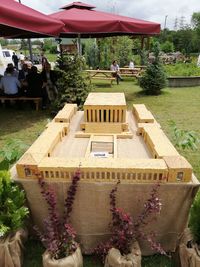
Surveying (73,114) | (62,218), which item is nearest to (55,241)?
(62,218)

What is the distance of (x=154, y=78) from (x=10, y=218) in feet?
29.9

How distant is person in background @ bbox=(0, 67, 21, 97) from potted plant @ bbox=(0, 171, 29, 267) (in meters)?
5.93

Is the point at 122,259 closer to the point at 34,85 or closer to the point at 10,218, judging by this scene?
the point at 10,218

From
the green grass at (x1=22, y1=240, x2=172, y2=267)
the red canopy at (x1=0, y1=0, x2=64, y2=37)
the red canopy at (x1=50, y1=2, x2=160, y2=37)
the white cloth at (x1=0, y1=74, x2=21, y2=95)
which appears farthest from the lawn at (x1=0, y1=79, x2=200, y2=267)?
the red canopy at (x1=50, y1=2, x2=160, y2=37)

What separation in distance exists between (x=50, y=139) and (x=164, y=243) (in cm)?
153

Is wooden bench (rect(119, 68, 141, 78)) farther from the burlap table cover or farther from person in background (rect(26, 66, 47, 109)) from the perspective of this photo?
the burlap table cover

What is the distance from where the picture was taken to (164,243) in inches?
100

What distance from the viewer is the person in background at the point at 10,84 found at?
299 inches

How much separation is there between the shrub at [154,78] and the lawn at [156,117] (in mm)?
340

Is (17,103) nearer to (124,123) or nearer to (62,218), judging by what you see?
(124,123)

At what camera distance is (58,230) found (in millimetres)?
2154

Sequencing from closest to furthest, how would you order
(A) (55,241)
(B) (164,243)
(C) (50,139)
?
(A) (55,241) < (B) (164,243) < (C) (50,139)

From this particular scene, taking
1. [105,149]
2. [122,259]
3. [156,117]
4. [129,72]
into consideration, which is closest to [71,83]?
[156,117]

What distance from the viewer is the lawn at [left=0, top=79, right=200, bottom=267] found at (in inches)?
100
